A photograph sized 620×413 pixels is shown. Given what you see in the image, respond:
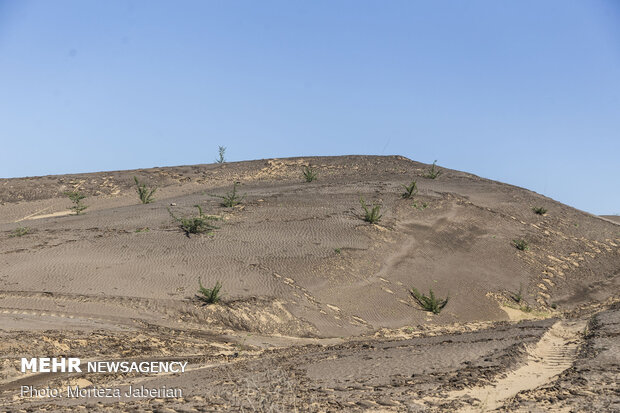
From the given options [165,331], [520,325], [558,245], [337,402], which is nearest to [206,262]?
[165,331]

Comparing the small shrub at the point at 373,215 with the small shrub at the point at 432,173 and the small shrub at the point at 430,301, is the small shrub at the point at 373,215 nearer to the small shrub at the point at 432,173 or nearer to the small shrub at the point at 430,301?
the small shrub at the point at 430,301

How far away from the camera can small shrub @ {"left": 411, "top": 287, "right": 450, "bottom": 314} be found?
12648 mm

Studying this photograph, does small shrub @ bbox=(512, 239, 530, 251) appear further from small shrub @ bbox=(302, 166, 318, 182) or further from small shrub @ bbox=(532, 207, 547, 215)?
small shrub @ bbox=(302, 166, 318, 182)

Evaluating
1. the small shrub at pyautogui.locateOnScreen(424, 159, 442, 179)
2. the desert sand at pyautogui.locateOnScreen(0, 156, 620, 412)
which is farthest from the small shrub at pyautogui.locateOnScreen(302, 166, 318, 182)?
the small shrub at pyautogui.locateOnScreen(424, 159, 442, 179)

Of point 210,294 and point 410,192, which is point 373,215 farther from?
A: point 210,294

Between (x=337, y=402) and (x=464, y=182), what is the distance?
16.7 m

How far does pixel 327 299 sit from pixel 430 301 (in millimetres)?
2025

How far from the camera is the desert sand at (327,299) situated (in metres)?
6.55

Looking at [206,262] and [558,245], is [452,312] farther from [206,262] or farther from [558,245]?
[558,245]

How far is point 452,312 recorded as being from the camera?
42.3 ft

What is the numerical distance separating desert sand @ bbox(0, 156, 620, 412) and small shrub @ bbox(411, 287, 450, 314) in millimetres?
135

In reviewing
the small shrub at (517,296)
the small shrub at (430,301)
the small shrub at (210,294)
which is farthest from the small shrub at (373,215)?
the small shrub at (210,294)

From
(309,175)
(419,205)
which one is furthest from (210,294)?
(309,175)

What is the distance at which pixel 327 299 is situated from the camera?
481 inches
